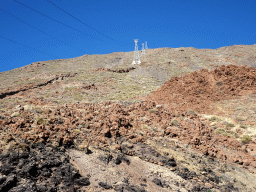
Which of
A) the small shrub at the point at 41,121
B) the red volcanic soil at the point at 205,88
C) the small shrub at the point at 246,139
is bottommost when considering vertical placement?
the small shrub at the point at 246,139

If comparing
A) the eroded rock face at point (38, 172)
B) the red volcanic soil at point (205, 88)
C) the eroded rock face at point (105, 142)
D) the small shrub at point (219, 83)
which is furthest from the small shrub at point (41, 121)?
the small shrub at point (219, 83)

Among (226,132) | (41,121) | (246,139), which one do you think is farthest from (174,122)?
(41,121)

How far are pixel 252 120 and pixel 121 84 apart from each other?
20839 mm

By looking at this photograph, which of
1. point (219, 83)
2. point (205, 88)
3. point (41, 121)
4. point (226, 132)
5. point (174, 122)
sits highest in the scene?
point (219, 83)

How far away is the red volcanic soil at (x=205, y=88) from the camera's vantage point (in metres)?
18.9

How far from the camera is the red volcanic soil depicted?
18875 mm

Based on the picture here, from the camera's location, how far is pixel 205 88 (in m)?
21.5

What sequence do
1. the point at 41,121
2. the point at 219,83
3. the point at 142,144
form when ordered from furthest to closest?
1. the point at 219,83
2. the point at 142,144
3. the point at 41,121

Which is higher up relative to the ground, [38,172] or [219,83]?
[219,83]

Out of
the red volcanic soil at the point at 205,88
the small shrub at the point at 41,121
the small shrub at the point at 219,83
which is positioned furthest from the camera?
the small shrub at the point at 219,83

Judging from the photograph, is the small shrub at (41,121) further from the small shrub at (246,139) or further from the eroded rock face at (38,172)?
the small shrub at (246,139)

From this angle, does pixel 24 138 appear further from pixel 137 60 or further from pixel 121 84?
pixel 137 60

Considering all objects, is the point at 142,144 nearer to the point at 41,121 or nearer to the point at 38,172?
the point at 38,172

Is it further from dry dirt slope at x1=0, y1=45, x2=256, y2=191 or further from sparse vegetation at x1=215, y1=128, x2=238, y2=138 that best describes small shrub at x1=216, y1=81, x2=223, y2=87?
sparse vegetation at x1=215, y1=128, x2=238, y2=138
